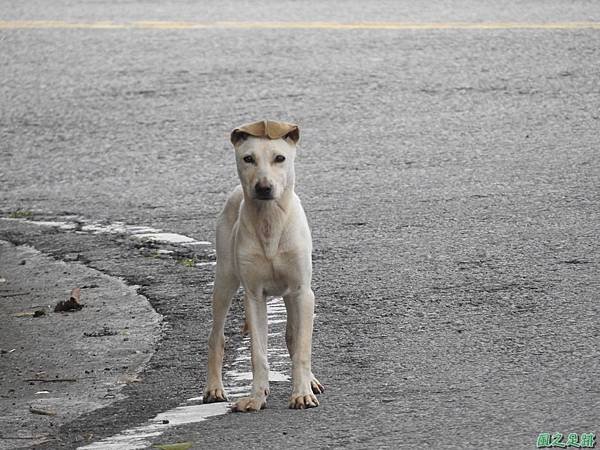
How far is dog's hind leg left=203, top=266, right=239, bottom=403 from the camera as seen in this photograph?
578cm

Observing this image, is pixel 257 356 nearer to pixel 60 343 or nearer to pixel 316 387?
pixel 316 387

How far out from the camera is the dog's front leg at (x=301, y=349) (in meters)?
5.49

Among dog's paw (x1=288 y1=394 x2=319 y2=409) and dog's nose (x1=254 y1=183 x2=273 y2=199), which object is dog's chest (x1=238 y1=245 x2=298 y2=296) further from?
dog's paw (x1=288 y1=394 x2=319 y2=409)

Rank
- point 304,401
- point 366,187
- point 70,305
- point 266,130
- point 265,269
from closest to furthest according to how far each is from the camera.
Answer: point 304,401, point 266,130, point 265,269, point 70,305, point 366,187

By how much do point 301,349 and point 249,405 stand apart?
0.32 m

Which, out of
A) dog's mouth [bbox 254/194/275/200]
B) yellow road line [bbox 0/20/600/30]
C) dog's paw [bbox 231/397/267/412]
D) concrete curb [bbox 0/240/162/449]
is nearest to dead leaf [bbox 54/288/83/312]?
concrete curb [bbox 0/240/162/449]

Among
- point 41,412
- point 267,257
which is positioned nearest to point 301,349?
point 267,257

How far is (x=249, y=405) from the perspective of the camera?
5539 mm

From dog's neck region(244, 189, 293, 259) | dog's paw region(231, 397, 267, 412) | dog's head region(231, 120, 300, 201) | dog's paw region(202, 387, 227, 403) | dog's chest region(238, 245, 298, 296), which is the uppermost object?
dog's head region(231, 120, 300, 201)

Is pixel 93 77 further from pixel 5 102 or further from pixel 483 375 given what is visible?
pixel 483 375

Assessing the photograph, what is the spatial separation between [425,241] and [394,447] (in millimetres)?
3755

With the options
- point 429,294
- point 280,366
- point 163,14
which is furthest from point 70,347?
point 163,14

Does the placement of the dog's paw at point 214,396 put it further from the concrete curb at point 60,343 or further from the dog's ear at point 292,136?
the dog's ear at point 292,136

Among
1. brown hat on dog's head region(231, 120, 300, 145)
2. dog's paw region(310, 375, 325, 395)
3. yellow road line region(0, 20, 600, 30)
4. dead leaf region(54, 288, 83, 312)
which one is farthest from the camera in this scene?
yellow road line region(0, 20, 600, 30)
